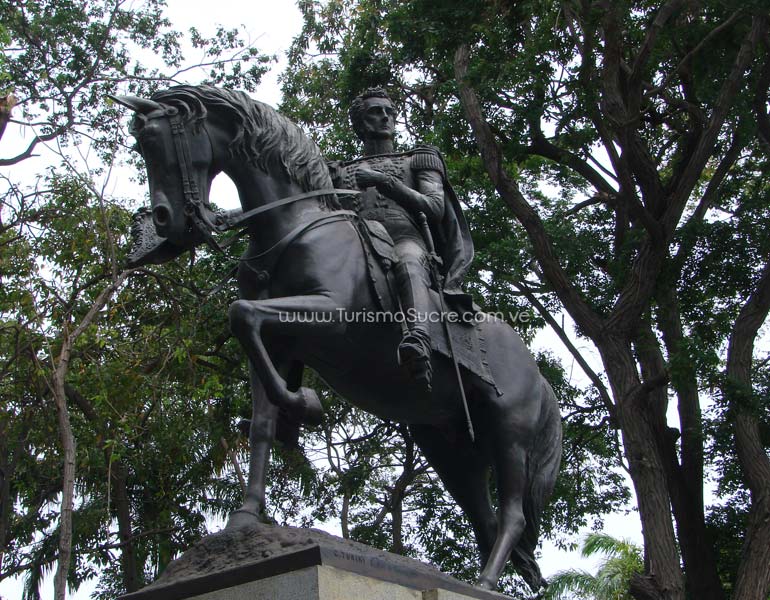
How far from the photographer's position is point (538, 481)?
21.2 feet

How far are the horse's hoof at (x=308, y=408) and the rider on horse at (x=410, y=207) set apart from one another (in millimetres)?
597

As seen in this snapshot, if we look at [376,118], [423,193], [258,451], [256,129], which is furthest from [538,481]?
[256,129]

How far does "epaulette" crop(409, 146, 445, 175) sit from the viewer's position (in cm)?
657

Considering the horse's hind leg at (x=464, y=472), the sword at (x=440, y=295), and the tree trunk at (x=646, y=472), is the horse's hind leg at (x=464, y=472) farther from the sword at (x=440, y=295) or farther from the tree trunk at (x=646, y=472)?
the tree trunk at (x=646, y=472)

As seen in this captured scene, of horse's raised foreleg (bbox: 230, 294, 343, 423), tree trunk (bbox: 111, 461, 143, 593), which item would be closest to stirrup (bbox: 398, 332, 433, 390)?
horse's raised foreleg (bbox: 230, 294, 343, 423)

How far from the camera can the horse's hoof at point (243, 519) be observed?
473cm

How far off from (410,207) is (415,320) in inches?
41.2

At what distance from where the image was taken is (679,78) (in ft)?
51.6

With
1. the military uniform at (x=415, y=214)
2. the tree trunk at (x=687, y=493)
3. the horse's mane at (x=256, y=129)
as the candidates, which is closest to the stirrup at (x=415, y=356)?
the military uniform at (x=415, y=214)

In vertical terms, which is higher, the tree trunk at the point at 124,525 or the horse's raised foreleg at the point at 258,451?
the tree trunk at the point at 124,525

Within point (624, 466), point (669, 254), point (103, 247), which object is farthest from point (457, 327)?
point (624, 466)

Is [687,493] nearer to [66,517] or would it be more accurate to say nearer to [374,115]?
[66,517]

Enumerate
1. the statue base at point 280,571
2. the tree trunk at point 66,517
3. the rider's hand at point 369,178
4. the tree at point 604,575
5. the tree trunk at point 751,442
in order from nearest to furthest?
the statue base at point 280,571 → the rider's hand at point 369,178 → the tree trunk at point 66,517 → the tree trunk at point 751,442 → the tree at point 604,575

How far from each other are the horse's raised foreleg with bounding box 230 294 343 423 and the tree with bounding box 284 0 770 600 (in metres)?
8.35
